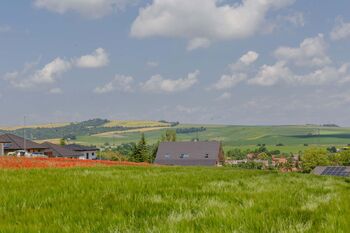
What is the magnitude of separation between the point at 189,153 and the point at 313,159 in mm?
41484

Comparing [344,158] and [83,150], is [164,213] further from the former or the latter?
[83,150]

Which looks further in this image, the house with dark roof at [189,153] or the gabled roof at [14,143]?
the house with dark roof at [189,153]

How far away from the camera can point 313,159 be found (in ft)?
442

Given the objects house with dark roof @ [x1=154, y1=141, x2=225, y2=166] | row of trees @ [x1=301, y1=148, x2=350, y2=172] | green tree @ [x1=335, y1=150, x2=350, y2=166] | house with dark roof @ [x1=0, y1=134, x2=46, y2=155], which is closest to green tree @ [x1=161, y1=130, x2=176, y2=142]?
house with dark roof @ [x1=154, y1=141, x2=225, y2=166]

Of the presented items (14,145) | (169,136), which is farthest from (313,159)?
(14,145)

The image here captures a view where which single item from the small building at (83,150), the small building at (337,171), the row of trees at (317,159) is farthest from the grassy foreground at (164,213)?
the small building at (83,150)

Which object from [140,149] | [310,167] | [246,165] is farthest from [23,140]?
[310,167]

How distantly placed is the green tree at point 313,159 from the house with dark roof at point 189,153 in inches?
1130

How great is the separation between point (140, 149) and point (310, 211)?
11895cm

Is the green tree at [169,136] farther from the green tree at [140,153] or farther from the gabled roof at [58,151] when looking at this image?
the gabled roof at [58,151]

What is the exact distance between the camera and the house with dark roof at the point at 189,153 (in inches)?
5246

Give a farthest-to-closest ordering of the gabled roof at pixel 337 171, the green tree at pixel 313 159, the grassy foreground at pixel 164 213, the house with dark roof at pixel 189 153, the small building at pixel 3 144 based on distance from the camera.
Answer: the green tree at pixel 313 159, the house with dark roof at pixel 189 153, the small building at pixel 3 144, the gabled roof at pixel 337 171, the grassy foreground at pixel 164 213

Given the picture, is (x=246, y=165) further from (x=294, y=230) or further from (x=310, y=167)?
(x=294, y=230)

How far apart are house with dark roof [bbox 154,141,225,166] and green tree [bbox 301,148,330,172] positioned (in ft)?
94.2
